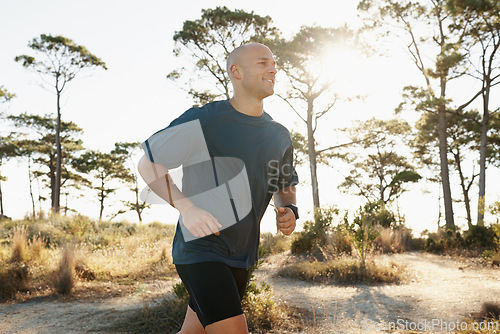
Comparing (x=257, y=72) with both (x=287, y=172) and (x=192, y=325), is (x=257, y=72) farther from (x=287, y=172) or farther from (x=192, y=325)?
(x=192, y=325)

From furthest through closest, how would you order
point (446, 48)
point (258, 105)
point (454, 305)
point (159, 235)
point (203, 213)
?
1. point (446, 48)
2. point (159, 235)
3. point (454, 305)
4. point (258, 105)
5. point (203, 213)

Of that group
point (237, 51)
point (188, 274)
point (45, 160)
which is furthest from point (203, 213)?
point (45, 160)

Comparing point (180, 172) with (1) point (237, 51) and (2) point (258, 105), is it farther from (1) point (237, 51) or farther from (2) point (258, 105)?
(1) point (237, 51)

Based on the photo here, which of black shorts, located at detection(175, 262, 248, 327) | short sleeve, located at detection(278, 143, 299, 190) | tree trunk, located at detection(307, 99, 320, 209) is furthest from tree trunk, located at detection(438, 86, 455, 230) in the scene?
black shorts, located at detection(175, 262, 248, 327)

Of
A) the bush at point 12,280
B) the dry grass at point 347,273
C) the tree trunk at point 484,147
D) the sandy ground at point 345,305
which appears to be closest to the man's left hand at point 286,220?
the sandy ground at point 345,305

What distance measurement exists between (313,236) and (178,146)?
10138mm

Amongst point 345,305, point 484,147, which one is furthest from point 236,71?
point 484,147

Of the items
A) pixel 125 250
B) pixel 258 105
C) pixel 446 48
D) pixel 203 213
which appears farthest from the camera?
pixel 446 48

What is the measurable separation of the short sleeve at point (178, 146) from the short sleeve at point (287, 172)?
1.61ft

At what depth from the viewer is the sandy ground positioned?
4.70 metres

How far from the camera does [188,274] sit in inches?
63.7

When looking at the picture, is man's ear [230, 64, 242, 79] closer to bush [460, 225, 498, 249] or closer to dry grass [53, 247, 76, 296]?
dry grass [53, 247, 76, 296]

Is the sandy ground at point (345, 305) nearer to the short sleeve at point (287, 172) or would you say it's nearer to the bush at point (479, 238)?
the short sleeve at point (287, 172)

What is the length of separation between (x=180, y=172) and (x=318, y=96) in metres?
17.8
